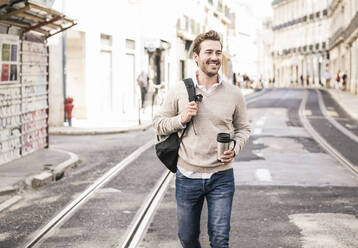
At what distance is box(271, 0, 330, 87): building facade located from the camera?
7938cm

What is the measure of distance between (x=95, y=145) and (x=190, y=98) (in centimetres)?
1193

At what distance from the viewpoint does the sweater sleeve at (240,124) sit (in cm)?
450

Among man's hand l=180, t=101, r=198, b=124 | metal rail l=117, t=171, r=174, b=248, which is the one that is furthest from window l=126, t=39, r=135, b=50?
man's hand l=180, t=101, r=198, b=124

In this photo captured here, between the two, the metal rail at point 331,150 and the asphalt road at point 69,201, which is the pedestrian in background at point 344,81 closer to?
the metal rail at point 331,150

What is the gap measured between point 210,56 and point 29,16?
342 inches

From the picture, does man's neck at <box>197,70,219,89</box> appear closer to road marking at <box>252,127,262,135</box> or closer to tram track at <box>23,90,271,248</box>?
tram track at <box>23,90,271,248</box>

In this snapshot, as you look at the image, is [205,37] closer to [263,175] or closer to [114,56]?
[263,175]

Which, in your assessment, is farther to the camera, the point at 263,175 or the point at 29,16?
the point at 29,16

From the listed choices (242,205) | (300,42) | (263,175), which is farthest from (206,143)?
(300,42)

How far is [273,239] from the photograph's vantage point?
6484 mm

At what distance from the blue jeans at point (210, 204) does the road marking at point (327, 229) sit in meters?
2.05

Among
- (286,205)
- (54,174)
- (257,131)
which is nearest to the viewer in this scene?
(286,205)

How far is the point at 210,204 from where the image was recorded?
4465 millimetres

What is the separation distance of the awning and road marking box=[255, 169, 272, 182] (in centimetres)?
459
